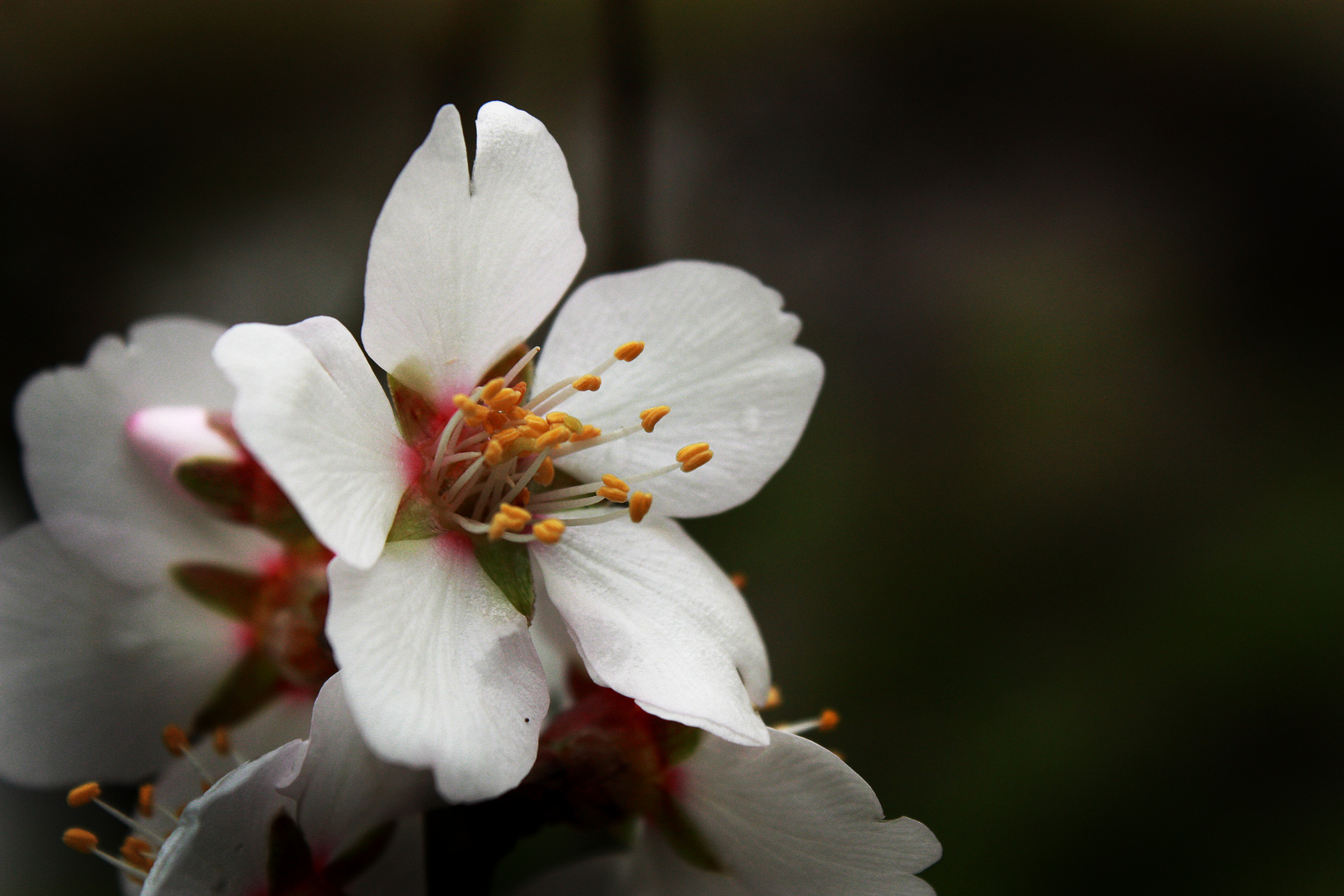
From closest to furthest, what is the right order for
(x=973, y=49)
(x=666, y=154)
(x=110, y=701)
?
1. (x=110, y=701)
2. (x=666, y=154)
3. (x=973, y=49)

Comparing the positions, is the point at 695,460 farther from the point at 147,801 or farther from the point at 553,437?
the point at 147,801

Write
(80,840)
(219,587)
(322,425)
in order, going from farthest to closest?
(219,587)
(80,840)
(322,425)

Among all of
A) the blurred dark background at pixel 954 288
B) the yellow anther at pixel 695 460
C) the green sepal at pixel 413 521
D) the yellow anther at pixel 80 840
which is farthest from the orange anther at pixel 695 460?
the blurred dark background at pixel 954 288

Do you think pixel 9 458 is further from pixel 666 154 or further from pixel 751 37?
pixel 751 37

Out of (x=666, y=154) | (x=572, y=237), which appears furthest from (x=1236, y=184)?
(x=572, y=237)

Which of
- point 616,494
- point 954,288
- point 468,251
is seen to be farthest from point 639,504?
point 954,288

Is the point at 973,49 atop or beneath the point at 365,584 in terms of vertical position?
atop

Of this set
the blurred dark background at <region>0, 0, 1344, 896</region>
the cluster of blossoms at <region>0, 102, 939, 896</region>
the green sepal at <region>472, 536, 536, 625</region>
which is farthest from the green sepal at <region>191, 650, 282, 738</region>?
the blurred dark background at <region>0, 0, 1344, 896</region>
